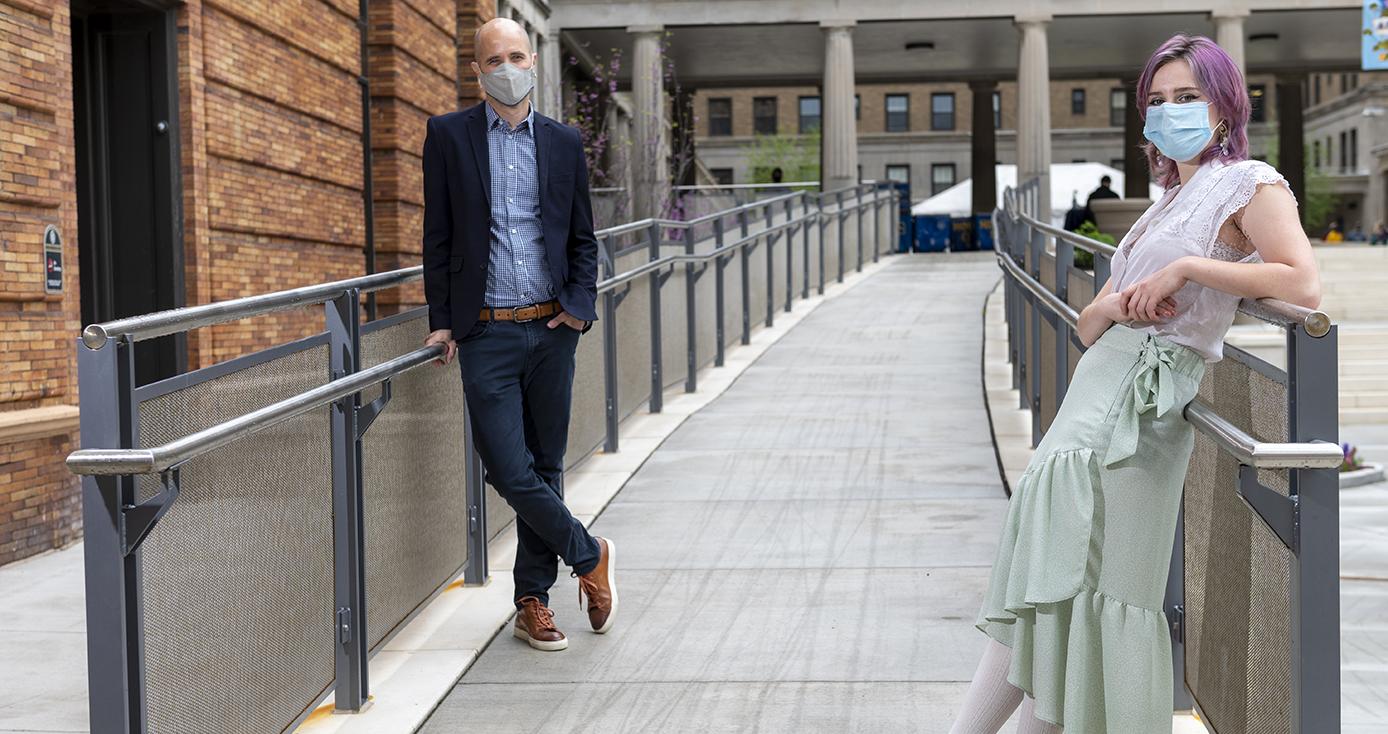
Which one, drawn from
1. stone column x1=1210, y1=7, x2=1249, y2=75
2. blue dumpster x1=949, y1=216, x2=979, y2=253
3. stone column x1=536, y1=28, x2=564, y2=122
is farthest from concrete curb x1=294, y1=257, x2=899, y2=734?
blue dumpster x1=949, y1=216, x2=979, y2=253

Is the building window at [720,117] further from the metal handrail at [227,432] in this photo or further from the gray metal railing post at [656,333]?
the metal handrail at [227,432]

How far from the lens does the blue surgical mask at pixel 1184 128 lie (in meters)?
2.80

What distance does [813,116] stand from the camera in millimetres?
64562

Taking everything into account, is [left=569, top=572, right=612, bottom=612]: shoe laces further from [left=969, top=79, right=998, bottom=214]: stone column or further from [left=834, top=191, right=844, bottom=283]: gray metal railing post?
[left=969, top=79, right=998, bottom=214]: stone column

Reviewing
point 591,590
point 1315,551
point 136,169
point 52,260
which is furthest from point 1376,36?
point 1315,551

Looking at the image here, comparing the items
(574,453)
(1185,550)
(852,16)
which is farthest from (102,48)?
(852,16)

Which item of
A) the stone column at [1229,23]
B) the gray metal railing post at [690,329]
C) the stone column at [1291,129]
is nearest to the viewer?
the gray metal railing post at [690,329]

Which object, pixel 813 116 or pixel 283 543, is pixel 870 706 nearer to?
pixel 283 543

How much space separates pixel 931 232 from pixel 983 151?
21.9 feet

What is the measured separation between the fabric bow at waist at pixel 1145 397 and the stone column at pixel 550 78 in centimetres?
2098

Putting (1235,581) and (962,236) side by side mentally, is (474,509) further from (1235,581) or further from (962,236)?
(962,236)

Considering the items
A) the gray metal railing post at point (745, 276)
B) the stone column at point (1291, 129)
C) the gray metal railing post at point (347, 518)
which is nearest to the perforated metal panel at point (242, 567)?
the gray metal railing post at point (347, 518)

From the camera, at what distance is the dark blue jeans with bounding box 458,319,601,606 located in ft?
14.4

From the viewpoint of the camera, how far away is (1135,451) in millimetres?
2861
